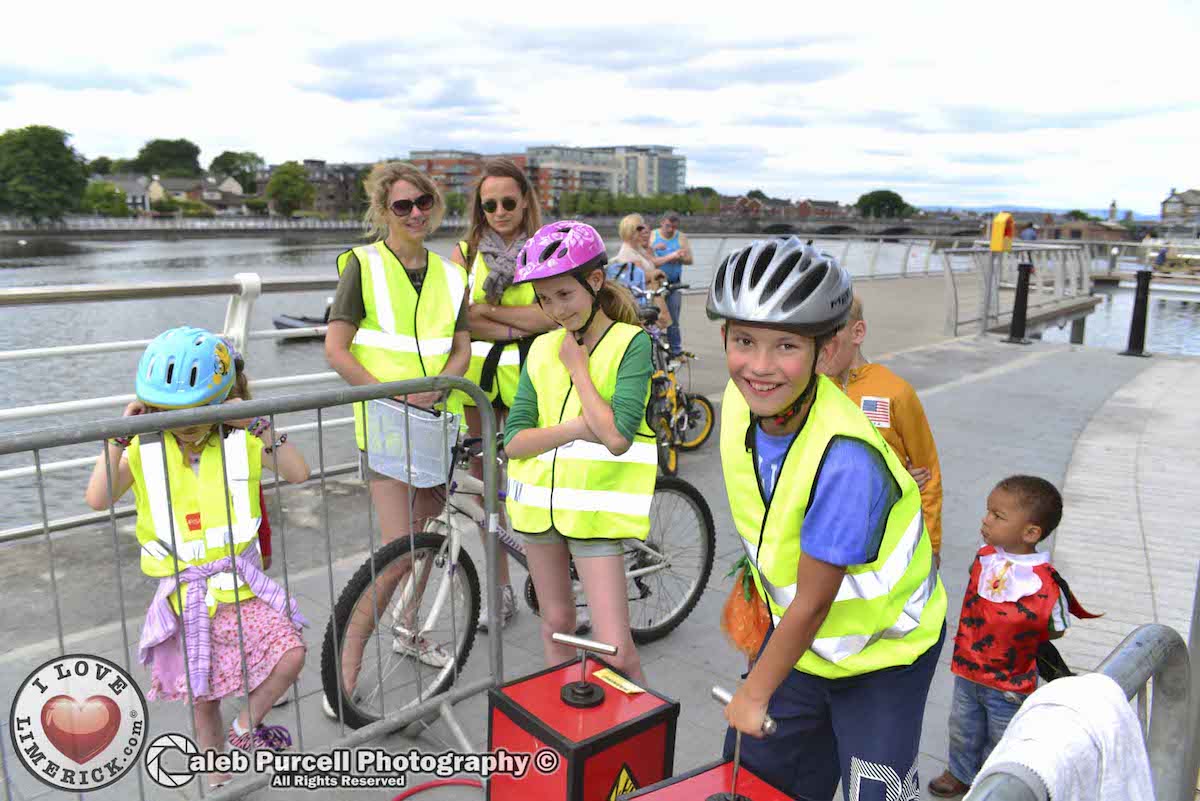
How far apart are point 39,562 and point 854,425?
15.2 ft

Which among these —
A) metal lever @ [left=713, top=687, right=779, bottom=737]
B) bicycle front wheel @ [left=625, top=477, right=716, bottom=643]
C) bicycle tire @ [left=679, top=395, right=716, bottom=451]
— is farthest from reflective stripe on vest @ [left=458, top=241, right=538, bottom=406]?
bicycle tire @ [left=679, top=395, right=716, bottom=451]

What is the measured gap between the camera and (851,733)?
6.29 feet

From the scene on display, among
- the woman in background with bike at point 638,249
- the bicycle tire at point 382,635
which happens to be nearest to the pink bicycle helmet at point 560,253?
the bicycle tire at point 382,635

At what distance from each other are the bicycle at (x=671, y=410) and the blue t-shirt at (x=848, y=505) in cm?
362

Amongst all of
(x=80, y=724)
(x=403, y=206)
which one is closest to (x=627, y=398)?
(x=403, y=206)

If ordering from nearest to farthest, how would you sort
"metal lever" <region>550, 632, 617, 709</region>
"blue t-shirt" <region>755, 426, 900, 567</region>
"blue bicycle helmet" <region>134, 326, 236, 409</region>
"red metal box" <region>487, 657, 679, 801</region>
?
"blue t-shirt" <region>755, 426, 900, 567</region> < "red metal box" <region>487, 657, 679, 801</region> < "metal lever" <region>550, 632, 617, 709</region> < "blue bicycle helmet" <region>134, 326, 236, 409</region>

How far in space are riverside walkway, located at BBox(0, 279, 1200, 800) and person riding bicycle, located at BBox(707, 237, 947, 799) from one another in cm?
140

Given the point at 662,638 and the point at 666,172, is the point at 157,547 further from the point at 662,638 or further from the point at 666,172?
the point at 666,172

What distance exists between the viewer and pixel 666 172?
196375mm

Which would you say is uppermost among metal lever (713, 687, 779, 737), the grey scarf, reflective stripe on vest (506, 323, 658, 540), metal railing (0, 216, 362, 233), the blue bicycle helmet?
metal railing (0, 216, 362, 233)

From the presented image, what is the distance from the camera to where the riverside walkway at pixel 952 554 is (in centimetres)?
346

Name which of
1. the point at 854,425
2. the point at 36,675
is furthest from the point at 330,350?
the point at 854,425

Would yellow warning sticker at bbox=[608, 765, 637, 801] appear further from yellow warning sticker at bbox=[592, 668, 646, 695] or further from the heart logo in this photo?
the heart logo

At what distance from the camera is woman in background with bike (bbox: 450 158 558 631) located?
400cm
